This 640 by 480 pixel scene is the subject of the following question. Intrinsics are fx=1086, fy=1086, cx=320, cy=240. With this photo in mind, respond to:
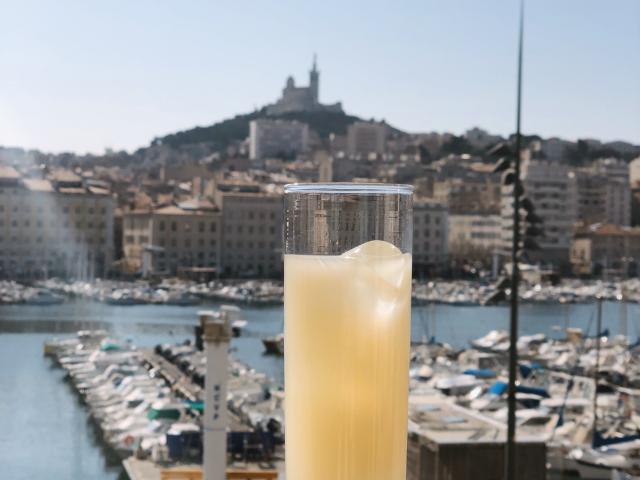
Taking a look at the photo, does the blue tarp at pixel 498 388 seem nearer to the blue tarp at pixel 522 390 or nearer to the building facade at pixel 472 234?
the blue tarp at pixel 522 390

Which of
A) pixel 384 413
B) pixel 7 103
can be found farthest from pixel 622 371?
pixel 384 413

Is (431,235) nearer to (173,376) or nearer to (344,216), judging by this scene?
(173,376)

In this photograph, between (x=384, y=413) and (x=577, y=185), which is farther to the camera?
(x=577, y=185)

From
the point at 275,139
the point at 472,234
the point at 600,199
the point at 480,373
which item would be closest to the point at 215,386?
the point at 480,373

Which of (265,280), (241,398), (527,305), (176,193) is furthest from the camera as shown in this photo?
(176,193)

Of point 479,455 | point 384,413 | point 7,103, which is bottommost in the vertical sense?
point 479,455

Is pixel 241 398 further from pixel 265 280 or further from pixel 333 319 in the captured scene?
pixel 265 280
